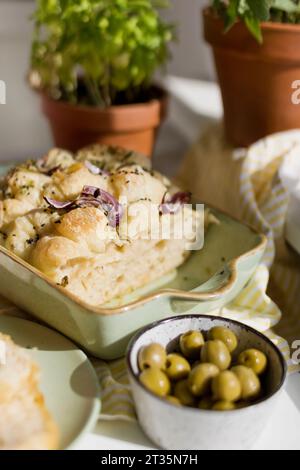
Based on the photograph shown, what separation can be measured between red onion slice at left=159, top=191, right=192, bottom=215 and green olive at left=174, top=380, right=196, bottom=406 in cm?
45

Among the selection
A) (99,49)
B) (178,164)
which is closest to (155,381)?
(99,49)

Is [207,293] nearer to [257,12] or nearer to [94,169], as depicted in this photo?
[94,169]

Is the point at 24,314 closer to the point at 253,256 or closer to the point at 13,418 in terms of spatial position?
the point at 13,418

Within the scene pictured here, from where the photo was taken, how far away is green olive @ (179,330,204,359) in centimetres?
101

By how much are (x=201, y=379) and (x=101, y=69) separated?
1008 millimetres

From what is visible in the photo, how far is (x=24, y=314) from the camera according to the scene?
121cm

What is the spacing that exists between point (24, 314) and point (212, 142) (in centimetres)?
81

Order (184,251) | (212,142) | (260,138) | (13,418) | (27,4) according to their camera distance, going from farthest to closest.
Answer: (27,4) → (212,142) → (260,138) → (184,251) → (13,418)

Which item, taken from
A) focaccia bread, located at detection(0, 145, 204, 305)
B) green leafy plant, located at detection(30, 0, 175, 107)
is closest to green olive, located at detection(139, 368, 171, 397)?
focaccia bread, located at detection(0, 145, 204, 305)

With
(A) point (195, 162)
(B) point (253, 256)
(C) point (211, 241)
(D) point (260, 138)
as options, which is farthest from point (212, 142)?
(B) point (253, 256)

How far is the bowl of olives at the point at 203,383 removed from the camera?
2.92 ft

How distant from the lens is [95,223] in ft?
3.80

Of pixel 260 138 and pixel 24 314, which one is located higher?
pixel 260 138

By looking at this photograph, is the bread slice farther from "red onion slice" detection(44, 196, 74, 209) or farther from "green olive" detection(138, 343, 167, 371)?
"red onion slice" detection(44, 196, 74, 209)
